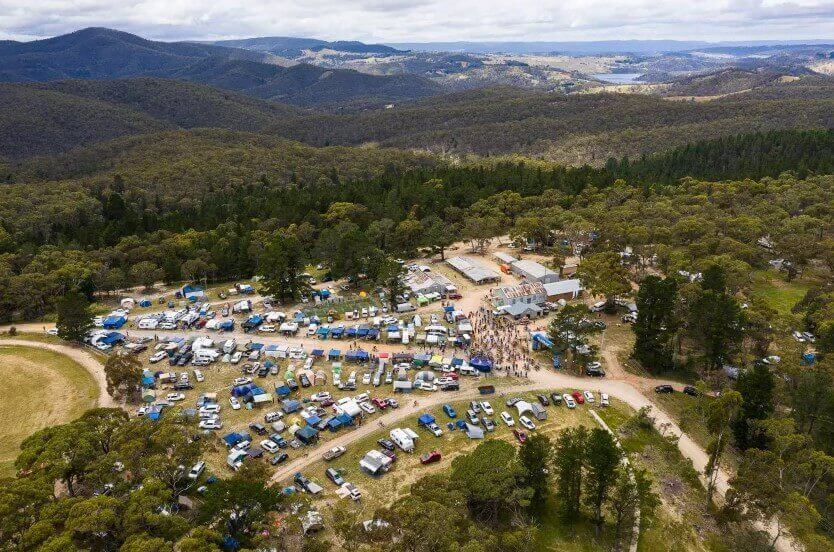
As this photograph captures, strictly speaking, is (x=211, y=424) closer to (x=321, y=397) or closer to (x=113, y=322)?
(x=321, y=397)

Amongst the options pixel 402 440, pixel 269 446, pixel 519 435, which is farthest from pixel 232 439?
pixel 519 435

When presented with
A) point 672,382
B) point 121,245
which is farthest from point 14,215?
point 672,382

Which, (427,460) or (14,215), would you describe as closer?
(427,460)

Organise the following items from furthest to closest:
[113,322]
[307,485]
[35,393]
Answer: [113,322]
[35,393]
[307,485]

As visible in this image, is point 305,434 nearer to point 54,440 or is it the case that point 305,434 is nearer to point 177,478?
point 177,478

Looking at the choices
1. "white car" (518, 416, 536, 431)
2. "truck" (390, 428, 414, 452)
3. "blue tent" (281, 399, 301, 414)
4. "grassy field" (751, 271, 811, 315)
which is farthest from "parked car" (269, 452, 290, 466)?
"grassy field" (751, 271, 811, 315)

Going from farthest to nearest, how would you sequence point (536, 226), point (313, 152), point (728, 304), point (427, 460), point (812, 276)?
point (313, 152) < point (536, 226) < point (812, 276) < point (728, 304) < point (427, 460)
